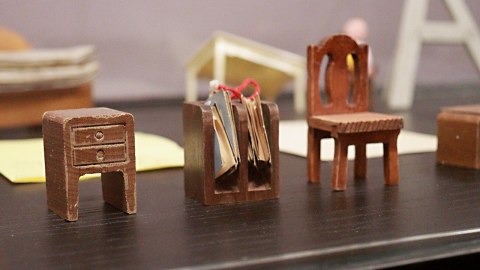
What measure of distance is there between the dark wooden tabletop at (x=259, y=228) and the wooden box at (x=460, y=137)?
0.35ft

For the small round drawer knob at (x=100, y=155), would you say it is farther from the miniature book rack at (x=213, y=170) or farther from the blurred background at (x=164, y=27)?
the blurred background at (x=164, y=27)

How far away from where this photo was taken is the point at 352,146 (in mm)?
2459

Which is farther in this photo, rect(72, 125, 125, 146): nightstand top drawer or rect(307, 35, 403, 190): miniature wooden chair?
rect(307, 35, 403, 190): miniature wooden chair

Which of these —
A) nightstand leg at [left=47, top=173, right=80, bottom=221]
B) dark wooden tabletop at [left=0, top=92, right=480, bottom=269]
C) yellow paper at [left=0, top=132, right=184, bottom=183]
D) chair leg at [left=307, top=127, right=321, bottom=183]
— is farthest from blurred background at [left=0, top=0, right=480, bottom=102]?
nightstand leg at [left=47, top=173, right=80, bottom=221]

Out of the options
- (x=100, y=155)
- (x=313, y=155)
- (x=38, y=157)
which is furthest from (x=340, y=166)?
(x=38, y=157)

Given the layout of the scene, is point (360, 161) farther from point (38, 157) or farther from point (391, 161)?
point (38, 157)

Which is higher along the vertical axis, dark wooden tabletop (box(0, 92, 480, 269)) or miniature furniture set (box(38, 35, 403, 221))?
miniature furniture set (box(38, 35, 403, 221))

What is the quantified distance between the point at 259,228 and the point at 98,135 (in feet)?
1.45

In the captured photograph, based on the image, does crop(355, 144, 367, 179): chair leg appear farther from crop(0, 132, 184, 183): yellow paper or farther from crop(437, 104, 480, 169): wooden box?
crop(0, 132, 184, 183): yellow paper

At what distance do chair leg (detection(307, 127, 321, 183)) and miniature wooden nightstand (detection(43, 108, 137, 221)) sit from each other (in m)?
0.60

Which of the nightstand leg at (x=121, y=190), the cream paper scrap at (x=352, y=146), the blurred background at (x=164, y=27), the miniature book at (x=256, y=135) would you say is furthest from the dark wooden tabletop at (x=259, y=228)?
the blurred background at (x=164, y=27)

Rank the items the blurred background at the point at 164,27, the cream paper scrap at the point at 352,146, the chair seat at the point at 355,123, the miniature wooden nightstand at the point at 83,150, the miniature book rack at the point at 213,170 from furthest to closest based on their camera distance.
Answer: the blurred background at the point at 164,27, the cream paper scrap at the point at 352,146, the chair seat at the point at 355,123, the miniature book rack at the point at 213,170, the miniature wooden nightstand at the point at 83,150

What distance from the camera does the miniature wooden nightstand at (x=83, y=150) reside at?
53.7 inches

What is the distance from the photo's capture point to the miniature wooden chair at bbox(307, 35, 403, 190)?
1.66 m
